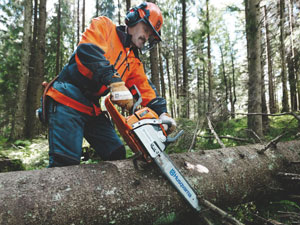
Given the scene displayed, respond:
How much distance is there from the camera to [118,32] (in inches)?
81.6

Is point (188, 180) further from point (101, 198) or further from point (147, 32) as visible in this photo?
point (147, 32)

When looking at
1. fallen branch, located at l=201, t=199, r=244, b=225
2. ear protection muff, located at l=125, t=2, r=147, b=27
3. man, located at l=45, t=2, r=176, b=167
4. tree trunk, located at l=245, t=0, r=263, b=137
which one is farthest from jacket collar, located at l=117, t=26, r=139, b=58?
tree trunk, located at l=245, t=0, r=263, b=137

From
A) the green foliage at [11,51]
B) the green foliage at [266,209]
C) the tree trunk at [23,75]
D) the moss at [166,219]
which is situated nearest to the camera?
the moss at [166,219]

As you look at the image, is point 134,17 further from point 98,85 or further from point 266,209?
point 266,209

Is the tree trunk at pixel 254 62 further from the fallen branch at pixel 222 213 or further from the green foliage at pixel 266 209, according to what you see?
the fallen branch at pixel 222 213

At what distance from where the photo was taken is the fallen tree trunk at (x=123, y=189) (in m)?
1.20

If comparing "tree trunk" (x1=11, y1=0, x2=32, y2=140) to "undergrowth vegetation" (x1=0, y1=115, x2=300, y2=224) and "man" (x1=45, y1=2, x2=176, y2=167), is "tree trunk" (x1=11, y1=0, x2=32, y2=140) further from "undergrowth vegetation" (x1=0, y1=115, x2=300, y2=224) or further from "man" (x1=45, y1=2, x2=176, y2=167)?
"man" (x1=45, y1=2, x2=176, y2=167)

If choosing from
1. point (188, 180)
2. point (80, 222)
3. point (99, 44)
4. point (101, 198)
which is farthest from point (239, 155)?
point (99, 44)

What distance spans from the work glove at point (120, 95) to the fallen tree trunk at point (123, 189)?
49 centimetres

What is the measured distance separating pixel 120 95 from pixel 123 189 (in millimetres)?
730

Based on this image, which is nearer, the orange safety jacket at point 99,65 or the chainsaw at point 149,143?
the chainsaw at point 149,143

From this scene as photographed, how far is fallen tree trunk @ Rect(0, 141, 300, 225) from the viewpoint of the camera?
1202mm

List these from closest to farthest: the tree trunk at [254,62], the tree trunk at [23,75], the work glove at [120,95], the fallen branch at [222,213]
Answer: the fallen branch at [222,213] → the work glove at [120,95] → the tree trunk at [254,62] → the tree trunk at [23,75]

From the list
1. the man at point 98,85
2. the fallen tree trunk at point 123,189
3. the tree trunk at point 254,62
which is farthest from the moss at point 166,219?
the tree trunk at point 254,62
